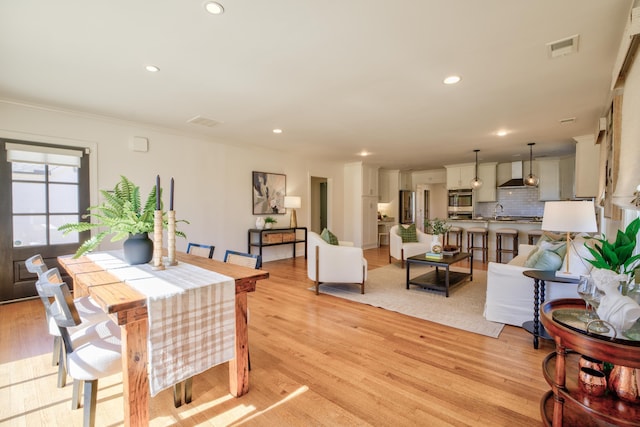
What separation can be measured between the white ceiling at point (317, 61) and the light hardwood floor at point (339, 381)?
253 cm

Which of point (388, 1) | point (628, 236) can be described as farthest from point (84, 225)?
point (628, 236)

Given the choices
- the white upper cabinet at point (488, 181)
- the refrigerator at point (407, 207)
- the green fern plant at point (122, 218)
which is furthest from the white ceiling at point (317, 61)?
the refrigerator at point (407, 207)

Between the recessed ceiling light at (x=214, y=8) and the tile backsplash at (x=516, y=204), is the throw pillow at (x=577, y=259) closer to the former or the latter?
the recessed ceiling light at (x=214, y=8)

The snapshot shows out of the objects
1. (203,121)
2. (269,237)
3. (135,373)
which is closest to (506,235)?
(269,237)

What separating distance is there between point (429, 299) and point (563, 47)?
294 cm

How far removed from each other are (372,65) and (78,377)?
301cm

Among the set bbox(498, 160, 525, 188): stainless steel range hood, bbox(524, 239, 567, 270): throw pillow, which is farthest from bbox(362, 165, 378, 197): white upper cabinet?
bbox(524, 239, 567, 270): throw pillow

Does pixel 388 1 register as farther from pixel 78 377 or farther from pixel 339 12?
pixel 78 377

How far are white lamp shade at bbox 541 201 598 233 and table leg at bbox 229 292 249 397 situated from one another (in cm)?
258

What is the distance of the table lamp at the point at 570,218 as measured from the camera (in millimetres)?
2443

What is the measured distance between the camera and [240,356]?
1.87 m

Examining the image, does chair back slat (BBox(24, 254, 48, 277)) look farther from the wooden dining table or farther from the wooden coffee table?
the wooden coffee table

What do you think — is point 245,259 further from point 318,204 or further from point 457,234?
point 318,204

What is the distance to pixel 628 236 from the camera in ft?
4.60
